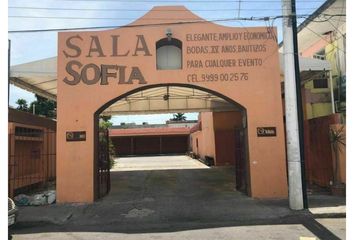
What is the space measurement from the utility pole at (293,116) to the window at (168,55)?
3692mm

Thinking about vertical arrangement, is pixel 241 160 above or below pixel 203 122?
below

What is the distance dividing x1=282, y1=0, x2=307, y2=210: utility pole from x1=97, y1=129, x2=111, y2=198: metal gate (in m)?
6.16

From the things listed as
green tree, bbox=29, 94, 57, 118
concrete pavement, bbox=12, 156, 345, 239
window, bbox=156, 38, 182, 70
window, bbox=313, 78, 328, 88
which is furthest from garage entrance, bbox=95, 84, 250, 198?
green tree, bbox=29, 94, 57, 118

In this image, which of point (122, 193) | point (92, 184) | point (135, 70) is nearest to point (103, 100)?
point (135, 70)

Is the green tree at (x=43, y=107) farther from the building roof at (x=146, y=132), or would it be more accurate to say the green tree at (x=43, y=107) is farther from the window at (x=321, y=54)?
the window at (x=321, y=54)

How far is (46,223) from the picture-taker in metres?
11.5

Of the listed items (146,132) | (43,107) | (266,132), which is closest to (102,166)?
(266,132)

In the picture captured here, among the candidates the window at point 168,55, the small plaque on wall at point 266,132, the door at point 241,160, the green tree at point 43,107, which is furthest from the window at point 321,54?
the green tree at point 43,107

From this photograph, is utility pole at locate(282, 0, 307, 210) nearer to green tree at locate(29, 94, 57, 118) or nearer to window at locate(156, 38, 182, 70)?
window at locate(156, 38, 182, 70)

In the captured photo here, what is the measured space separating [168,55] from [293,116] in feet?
15.5

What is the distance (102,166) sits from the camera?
617 inches

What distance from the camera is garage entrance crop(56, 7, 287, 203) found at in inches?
562

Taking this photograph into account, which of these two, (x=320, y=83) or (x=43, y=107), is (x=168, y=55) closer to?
(x=320, y=83)

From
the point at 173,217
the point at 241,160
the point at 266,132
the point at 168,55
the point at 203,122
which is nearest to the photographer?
the point at 173,217
